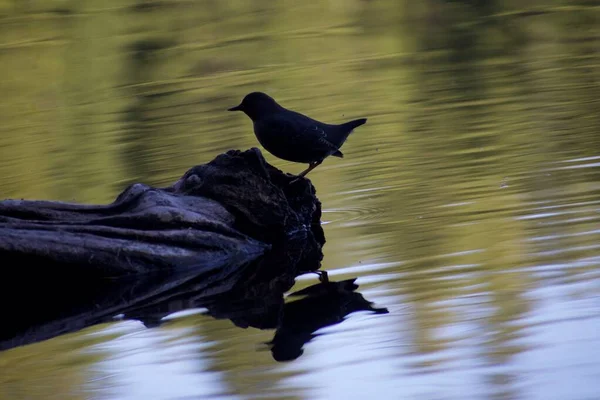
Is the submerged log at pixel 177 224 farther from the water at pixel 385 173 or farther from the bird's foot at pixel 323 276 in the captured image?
the bird's foot at pixel 323 276

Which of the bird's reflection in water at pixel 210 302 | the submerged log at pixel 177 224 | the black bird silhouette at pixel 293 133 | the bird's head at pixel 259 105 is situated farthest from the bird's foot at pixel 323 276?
the bird's head at pixel 259 105

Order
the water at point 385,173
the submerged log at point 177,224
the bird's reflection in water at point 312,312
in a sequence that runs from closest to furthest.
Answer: the water at point 385,173, the bird's reflection in water at point 312,312, the submerged log at point 177,224

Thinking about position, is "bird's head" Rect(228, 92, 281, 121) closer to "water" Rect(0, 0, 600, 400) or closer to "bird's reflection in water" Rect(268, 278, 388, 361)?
"water" Rect(0, 0, 600, 400)

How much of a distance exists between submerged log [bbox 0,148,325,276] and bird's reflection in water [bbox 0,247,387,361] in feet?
0.57

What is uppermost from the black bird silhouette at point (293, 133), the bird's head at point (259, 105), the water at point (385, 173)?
the bird's head at point (259, 105)

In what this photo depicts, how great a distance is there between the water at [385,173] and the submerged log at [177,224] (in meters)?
0.43

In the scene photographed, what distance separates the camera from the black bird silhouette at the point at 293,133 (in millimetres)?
8609

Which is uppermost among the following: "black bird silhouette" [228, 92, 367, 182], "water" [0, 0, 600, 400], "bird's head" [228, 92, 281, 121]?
"bird's head" [228, 92, 281, 121]

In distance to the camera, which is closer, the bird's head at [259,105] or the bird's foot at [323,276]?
the bird's foot at [323,276]

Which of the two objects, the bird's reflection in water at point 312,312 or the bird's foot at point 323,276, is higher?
the bird's reflection in water at point 312,312

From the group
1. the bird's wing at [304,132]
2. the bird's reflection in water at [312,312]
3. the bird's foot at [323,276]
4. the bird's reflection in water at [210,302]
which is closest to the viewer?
the bird's reflection in water at [312,312]

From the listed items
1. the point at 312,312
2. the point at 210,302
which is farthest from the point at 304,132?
the point at 312,312

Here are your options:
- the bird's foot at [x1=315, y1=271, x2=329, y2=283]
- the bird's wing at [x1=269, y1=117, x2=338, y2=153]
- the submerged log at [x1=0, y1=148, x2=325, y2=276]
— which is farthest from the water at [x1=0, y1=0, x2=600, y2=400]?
the bird's wing at [x1=269, y1=117, x2=338, y2=153]

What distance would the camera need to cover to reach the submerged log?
298 inches
